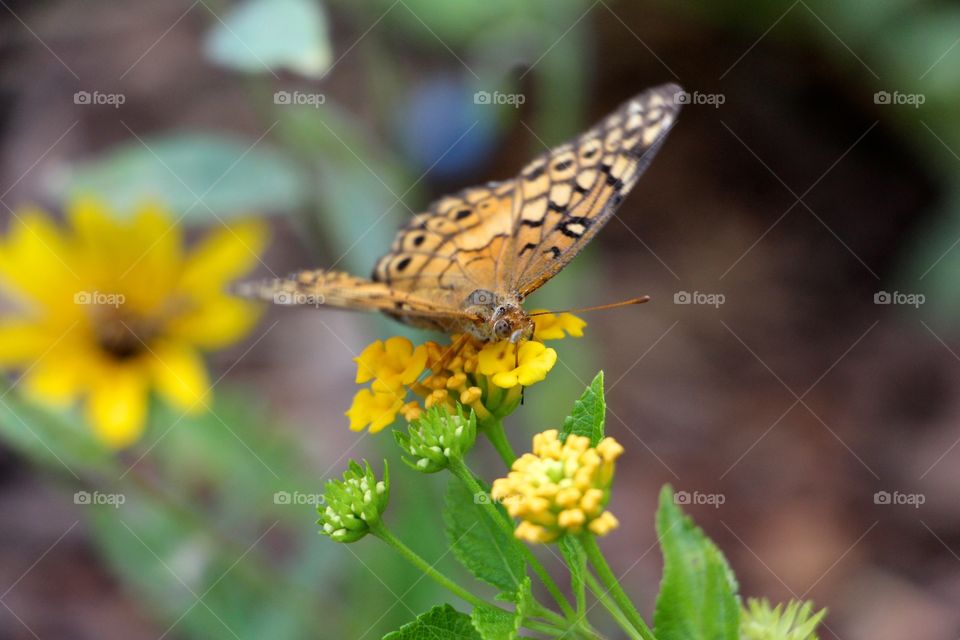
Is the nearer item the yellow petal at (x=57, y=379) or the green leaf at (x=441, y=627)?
the green leaf at (x=441, y=627)

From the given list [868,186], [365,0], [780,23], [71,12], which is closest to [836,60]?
[780,23]

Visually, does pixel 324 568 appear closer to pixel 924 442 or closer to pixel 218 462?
pixel 218 462
